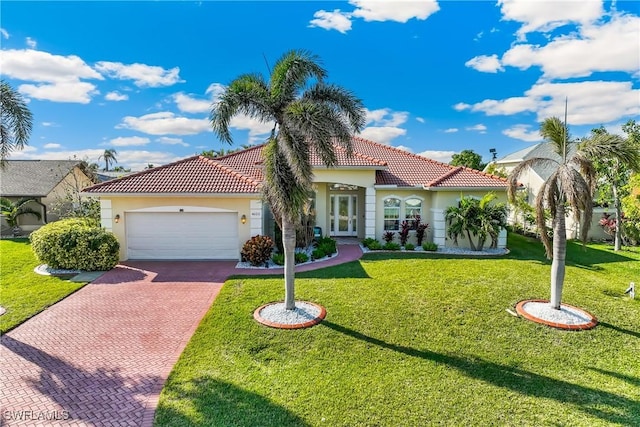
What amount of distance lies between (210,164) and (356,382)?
1387cm

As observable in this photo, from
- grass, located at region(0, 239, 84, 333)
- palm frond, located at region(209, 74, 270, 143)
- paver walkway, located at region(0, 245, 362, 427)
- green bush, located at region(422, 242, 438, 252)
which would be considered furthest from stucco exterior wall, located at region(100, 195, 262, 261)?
green bush, located at region(422, 242, 438, 252)

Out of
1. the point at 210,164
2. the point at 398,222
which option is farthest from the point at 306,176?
the point at 398,222

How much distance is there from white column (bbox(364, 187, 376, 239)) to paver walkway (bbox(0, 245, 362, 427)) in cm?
896

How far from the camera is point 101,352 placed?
761cm

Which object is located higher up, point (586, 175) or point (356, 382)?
point (586, 175)

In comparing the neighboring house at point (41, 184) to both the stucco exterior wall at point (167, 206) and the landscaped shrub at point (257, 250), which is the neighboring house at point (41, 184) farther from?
the landscaped shrub at point (257, 250)

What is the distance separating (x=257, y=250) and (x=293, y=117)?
25.9ft

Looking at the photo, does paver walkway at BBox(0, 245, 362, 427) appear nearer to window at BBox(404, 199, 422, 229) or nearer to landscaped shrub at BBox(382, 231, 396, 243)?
landscaped shrub at BBox(382, 231, 396, 243)

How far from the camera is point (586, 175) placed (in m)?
8.79

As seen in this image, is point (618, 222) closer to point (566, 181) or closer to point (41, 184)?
point (566, 181)

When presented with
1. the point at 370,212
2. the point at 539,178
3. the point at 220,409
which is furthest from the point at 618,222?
the point at 220,409

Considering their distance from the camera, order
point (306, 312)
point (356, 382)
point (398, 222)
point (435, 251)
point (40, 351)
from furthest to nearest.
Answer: point (398, 222), point (435, 251), point (306, 312), point (40, 351), point (356, 382)

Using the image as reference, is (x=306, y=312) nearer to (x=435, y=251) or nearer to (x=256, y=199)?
(x=256, y=199)

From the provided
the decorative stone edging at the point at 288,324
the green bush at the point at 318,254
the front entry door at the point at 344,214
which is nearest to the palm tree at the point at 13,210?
the front entry door at the point at 344,214
